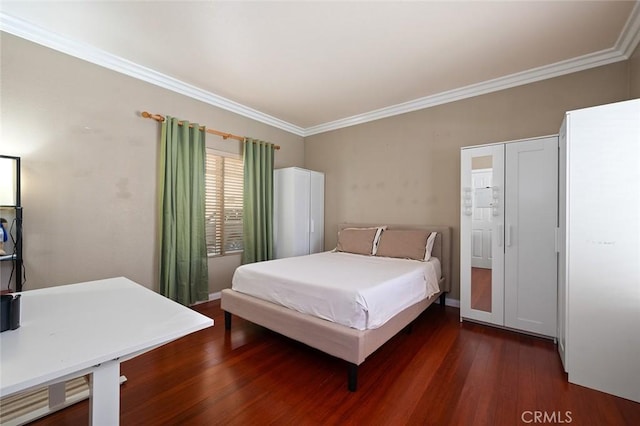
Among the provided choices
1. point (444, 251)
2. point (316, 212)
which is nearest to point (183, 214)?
point (316, 212)

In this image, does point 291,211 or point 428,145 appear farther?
point 291,211

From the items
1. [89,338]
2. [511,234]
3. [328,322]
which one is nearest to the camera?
[89,338]

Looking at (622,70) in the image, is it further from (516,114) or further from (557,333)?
(557,333)

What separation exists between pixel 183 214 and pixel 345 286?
2189 mm

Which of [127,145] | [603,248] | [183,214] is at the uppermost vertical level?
[127,145]

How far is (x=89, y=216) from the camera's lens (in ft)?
8.64

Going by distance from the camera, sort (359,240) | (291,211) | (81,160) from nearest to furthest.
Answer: (81,160) < (359,240) < (291,211)

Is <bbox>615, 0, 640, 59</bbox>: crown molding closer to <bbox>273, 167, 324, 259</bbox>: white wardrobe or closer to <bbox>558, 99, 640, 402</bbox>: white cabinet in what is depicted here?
<bbox>558, 99, 640, 402</bbox>: white cabinet

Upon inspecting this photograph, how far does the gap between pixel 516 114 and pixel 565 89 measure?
17.3 inches

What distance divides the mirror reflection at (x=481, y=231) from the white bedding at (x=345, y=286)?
40 cm

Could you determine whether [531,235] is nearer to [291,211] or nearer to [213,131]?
[291,211]

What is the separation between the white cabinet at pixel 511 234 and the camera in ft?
8.21

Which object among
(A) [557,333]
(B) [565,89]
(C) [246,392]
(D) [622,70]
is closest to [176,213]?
(C) [246,392]

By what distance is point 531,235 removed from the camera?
2.58m
